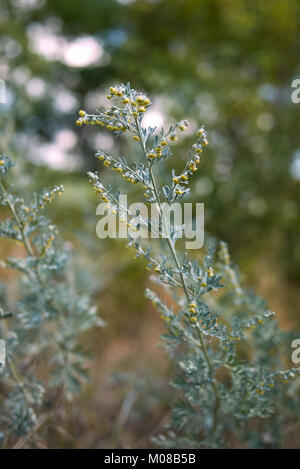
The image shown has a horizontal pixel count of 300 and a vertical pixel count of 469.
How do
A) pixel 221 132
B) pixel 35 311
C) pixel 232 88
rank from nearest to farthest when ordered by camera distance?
1. pixel 35 311
2. pixel 232 88
3. pixel 221 132

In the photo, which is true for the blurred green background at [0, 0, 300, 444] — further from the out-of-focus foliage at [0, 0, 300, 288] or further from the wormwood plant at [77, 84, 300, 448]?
the wormwood plant at [77, 84, 300, 448]

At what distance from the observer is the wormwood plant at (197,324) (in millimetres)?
1101

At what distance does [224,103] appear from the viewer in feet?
12.1

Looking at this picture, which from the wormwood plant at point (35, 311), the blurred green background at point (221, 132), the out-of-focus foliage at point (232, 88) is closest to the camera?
the wormwood plant at point (35, 311)

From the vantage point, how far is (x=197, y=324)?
1144mm

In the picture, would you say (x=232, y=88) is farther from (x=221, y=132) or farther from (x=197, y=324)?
(x=197, y=324)

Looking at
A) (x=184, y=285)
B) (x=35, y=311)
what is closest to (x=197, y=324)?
(x=184, y=285)

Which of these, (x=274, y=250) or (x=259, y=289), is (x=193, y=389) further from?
(x=274, y=250)

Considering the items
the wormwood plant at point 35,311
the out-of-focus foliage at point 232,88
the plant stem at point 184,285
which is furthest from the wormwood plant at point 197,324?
the out-of-focus foliage at point 232,88

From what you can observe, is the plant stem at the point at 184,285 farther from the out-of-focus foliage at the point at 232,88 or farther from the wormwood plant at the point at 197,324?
the out-of-focus foliage at the point at 232,88

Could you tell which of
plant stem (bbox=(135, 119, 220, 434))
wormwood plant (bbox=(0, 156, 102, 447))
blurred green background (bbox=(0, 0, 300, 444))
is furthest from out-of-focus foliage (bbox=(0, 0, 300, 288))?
plant stem (bbox=(135, 119, 220, 434))
